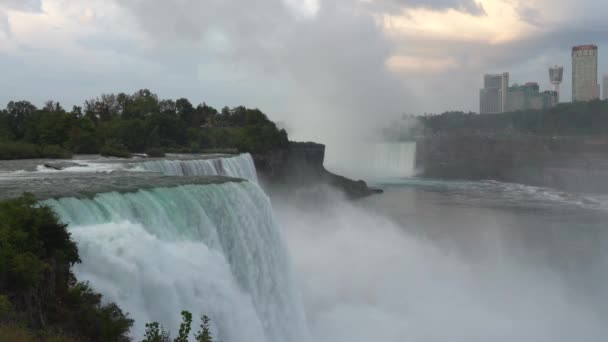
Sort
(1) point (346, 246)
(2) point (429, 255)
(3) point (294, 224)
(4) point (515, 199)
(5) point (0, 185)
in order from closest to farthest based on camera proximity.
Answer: (5) point (0, 185), (2) point (429, 255), (1) point (346, 246), (3) point (294, 224), (4) point (515, 199)

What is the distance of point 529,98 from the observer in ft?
530

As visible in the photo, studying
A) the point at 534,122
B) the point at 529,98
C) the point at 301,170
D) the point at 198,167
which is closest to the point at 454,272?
the point at 198,167

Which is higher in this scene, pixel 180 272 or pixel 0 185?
pixel 0 185

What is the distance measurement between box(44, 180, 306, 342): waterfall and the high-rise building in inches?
6646

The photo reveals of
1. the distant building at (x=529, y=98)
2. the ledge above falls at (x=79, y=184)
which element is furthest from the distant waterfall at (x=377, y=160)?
the distant building at (x=529, y=98)

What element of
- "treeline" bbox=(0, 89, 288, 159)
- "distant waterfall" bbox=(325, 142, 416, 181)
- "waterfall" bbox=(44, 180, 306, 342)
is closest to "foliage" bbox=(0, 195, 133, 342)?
"waterfall" bbox=(44, 180, 306, 342)

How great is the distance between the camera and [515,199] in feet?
147

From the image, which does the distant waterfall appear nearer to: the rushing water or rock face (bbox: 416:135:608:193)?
rock face (bbox: 416:135:608:193)

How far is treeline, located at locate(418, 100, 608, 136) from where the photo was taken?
8819 cm

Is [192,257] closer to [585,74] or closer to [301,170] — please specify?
[301,170]

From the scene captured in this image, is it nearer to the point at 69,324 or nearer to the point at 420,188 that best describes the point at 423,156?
the point at 420,188

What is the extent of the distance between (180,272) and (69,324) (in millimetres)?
2107

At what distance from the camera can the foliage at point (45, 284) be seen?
5832 millimetres

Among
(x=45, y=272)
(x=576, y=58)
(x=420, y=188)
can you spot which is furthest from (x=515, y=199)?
(x=576, y=58)
